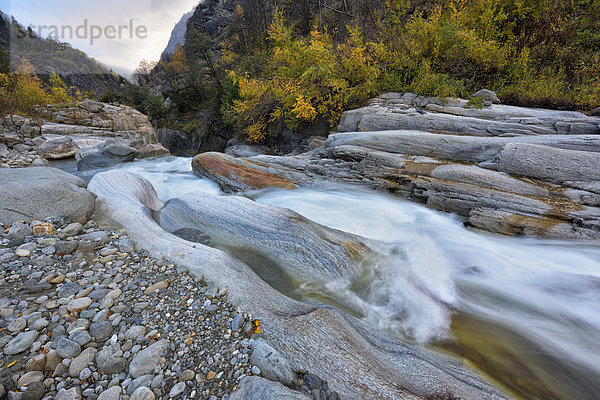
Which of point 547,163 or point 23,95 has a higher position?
point 23,95

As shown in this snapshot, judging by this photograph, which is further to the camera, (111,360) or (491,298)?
(491,298)

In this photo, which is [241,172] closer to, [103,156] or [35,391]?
[35,391]

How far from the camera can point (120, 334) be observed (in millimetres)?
2045

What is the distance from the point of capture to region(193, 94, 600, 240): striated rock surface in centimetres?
447

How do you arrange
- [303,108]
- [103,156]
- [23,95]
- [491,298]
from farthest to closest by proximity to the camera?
[23,95] < [103,156] < [303,108] < [491,298]

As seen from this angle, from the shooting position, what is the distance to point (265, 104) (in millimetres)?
12977

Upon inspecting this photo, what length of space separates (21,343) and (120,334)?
0.66 meters

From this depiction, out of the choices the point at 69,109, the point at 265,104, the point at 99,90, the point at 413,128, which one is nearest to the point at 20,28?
the point at 99,90

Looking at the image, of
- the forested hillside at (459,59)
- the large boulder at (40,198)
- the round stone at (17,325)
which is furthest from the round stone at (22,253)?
the forested hillside at (459,59)

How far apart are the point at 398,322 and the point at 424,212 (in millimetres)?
3389

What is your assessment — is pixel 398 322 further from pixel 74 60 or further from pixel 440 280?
pixel 74 60

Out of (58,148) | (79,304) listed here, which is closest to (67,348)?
(79,304)

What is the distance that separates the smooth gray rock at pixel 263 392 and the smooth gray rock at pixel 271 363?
0.09 meters

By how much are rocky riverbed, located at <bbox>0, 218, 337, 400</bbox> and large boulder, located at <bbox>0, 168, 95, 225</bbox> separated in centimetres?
77
